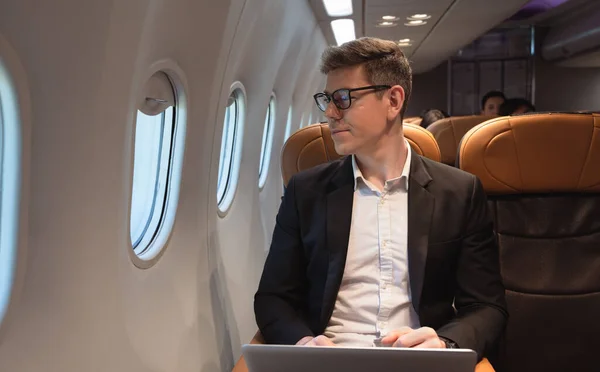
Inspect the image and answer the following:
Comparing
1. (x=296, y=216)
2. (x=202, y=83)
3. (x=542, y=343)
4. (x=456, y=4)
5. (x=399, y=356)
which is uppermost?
(x=456, y=4)

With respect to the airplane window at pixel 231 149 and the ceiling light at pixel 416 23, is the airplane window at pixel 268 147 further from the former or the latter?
the ceiling light at pixel 416 23

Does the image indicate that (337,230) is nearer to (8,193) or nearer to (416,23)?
(8,193)

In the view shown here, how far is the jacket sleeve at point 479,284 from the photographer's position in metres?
1.98

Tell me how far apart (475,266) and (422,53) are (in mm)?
8084

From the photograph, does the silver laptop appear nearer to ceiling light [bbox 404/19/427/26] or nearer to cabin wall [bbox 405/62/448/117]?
ceiling light [bbox 404/19/427/26]

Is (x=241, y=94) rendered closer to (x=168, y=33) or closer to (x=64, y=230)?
(x=168, y=33)

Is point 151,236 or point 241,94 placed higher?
point 241,94

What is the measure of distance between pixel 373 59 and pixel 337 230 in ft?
1.97

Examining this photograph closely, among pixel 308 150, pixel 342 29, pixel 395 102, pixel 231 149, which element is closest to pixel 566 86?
pixel 342 29

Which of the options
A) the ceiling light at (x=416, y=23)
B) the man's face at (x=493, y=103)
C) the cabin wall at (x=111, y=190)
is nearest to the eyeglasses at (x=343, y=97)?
the cabin wall at (x=111, y=190)

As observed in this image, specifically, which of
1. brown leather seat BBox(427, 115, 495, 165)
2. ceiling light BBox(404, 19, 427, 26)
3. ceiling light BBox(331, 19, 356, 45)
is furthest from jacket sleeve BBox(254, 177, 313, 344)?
ceiling light BBox(404, 19, 427, 26)

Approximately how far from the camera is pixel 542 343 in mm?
2414

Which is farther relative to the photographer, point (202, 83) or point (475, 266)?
point (202, 83)

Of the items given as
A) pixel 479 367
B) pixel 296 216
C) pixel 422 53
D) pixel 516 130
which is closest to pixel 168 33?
pixel 296 216
